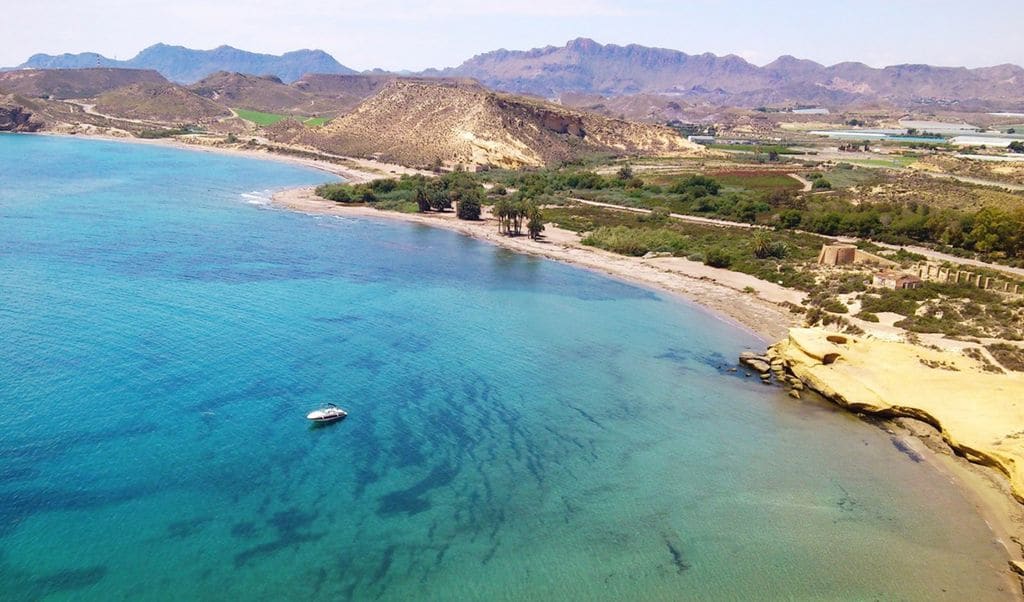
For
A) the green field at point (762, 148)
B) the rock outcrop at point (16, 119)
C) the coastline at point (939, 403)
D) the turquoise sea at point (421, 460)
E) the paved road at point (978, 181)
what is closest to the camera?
the turquoise sea at point (421, 460)

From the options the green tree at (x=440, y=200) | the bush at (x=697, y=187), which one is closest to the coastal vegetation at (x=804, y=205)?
the bush at (x=697, y=187)

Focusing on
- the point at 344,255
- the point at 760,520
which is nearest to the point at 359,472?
the point at 760,520

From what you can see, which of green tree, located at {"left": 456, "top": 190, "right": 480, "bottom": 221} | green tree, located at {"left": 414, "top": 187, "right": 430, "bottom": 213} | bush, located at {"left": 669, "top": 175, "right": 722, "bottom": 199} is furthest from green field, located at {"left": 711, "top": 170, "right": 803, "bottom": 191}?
green tree, located at {"left": 414, "top": 187, "right": 430, "bottom": 213}

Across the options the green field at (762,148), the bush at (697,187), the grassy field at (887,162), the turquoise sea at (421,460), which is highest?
the green field at (762,148)

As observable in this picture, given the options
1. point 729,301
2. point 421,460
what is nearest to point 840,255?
point 729,301

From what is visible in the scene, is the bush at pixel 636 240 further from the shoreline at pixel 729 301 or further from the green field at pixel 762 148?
the green field at pixel 762 148

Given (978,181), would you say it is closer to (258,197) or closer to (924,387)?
(924,387)
